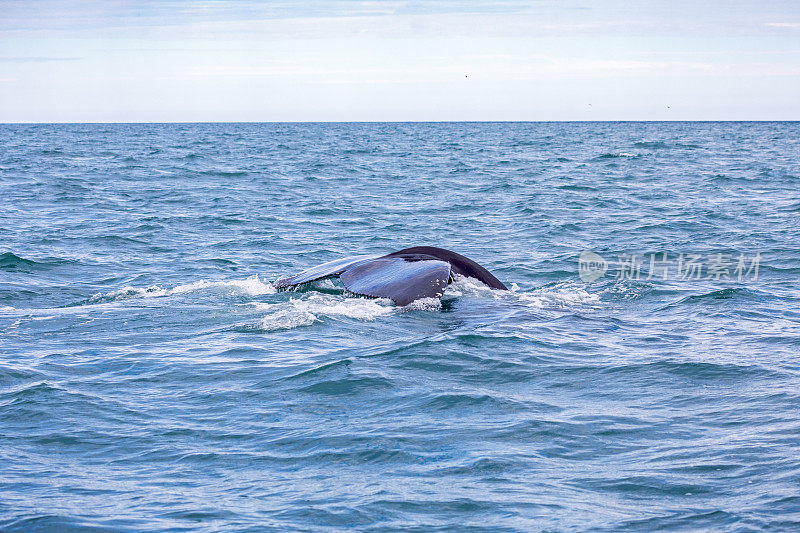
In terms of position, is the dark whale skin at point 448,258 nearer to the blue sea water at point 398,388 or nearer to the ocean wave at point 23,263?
the blue sea water at point 398,388

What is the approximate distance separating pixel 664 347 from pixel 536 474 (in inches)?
144

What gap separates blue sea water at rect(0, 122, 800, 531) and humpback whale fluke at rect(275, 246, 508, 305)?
0.68 feet

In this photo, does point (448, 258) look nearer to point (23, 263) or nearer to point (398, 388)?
point (398, 388)

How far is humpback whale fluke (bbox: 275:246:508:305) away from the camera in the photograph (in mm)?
9484

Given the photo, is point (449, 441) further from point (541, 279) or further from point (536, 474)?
point (541, 279)

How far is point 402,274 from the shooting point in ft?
31.9

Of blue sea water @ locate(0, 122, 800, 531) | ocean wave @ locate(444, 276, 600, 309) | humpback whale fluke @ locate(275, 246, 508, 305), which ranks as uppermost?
humpback whale fluke @ locate(275, 246, 508, 305)

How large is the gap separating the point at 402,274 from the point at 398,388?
2660 millimetres

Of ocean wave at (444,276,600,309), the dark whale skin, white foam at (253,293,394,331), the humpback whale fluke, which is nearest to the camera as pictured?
the humpback whale fluke

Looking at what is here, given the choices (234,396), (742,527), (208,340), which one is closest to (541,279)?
(208,340)

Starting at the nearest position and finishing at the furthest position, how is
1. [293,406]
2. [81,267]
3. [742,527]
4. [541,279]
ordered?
[742,527], [293,406], [541,279], [81,267]

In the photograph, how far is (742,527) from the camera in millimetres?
→ 4469

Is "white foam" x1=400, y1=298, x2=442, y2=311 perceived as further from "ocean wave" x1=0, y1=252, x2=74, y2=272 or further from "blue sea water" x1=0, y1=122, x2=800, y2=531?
"ocean wave" x1=0, y1=252, x2=74, y2=272

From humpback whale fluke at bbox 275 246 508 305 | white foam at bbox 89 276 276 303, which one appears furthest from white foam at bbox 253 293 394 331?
white foam at bbox 89 276 276 303
